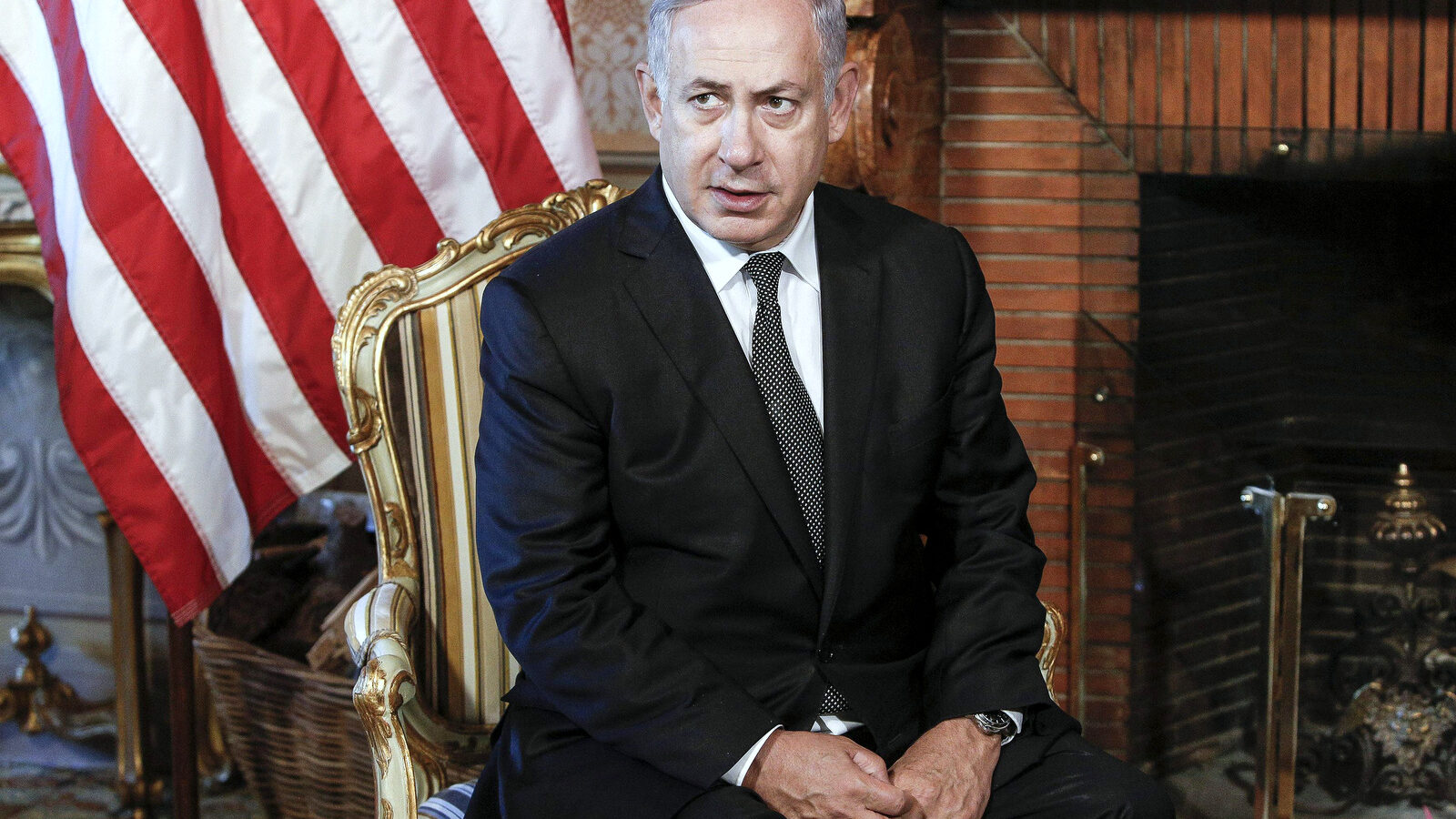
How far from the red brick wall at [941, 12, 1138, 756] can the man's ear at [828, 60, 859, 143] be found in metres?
→ 1.10

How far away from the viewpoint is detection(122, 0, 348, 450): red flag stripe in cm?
210

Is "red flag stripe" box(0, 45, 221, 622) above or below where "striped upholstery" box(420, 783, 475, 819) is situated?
above

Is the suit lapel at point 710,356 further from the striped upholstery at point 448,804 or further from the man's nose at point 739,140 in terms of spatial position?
the striped upholstery at point 448,804

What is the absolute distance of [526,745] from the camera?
1495 millimetres

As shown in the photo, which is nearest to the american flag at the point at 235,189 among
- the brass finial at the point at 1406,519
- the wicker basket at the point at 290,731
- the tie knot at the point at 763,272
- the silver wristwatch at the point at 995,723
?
the wicker basket at the point at 290,731

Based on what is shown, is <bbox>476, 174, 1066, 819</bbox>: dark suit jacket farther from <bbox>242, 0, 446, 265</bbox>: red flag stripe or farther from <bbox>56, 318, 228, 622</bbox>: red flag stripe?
<bbox>56, 318, 228, 622</bbox>: red flag stripe

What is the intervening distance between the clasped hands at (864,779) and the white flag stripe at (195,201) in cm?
117

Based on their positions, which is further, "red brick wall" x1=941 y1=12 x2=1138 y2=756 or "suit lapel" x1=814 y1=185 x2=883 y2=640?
"red brick wall" x1=941 y1=12 x2=1138 y2=756

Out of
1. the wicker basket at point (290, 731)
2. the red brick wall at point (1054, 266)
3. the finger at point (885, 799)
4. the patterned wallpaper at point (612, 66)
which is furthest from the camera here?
the patterned wallpaper at point (612, 66)

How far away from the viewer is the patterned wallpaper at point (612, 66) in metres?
2.73

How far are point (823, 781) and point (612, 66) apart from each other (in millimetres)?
1768

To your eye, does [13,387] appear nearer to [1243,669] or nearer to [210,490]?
[210,490]

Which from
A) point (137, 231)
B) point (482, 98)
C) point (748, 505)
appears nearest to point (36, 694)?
point (137, 231)

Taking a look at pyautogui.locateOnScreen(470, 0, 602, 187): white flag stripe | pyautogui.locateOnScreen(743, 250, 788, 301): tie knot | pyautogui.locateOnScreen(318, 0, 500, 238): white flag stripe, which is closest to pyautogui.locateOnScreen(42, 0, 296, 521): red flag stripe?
pyautogui.locateOnScreen(318, 0, 500, 238): white flag stripe
